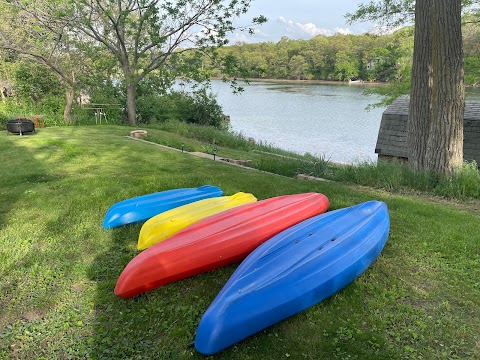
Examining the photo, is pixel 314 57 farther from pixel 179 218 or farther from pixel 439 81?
pixel 179 218

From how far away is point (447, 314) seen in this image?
3275 mm

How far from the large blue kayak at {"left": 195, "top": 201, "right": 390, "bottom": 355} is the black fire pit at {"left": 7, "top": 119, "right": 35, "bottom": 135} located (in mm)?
12284

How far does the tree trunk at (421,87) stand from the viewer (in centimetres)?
738

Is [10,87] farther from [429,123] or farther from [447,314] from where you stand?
[447,314]

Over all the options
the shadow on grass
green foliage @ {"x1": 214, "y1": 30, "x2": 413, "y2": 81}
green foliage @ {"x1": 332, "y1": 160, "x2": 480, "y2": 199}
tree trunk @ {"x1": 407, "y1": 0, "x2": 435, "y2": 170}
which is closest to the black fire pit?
green foliage @ {"x1": 332, "y1": 160, "x2": 480, "y2": 199}

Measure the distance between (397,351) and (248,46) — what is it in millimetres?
72257

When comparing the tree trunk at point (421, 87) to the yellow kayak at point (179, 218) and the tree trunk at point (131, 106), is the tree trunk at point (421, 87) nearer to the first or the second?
the yellow kayak at point (179, 218)

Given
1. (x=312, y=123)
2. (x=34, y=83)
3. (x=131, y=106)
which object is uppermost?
(x=34, y=83)

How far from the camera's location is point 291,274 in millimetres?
3170

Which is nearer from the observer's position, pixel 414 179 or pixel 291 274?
pixel 291 274

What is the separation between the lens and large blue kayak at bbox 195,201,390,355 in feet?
9.13

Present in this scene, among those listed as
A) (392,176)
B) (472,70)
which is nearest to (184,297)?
(392,176)

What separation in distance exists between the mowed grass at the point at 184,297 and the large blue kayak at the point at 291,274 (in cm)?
15

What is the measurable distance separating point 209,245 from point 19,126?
12.0 meters
